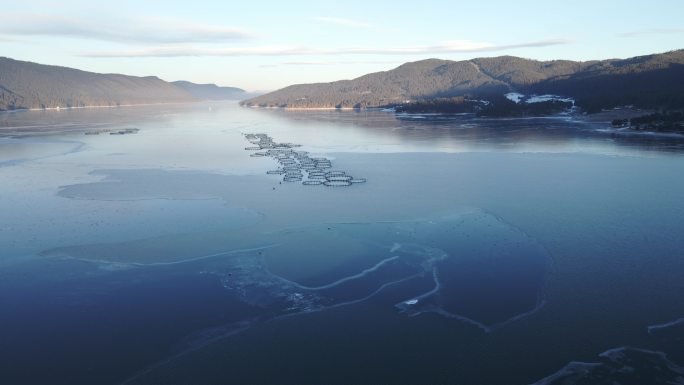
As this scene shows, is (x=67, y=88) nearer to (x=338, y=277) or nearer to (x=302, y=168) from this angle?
(x=302, y=168)

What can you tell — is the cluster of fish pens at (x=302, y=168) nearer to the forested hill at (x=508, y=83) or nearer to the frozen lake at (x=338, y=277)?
the frozen lake at (x=338, y=277)

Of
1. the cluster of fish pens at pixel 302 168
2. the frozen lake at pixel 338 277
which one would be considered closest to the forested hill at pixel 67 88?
the cluster of fish pens at pixel 302 168

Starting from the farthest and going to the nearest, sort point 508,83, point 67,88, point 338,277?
point 67,88, point 508,83, point 338,277

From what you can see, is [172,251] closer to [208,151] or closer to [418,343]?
[418,343]

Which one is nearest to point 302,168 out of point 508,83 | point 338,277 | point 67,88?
point 338,277

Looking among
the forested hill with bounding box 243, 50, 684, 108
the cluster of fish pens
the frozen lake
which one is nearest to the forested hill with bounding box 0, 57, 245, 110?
the forested hill with bounding box 243, 50, 684, 108

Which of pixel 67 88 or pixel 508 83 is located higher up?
pixel 67 88
